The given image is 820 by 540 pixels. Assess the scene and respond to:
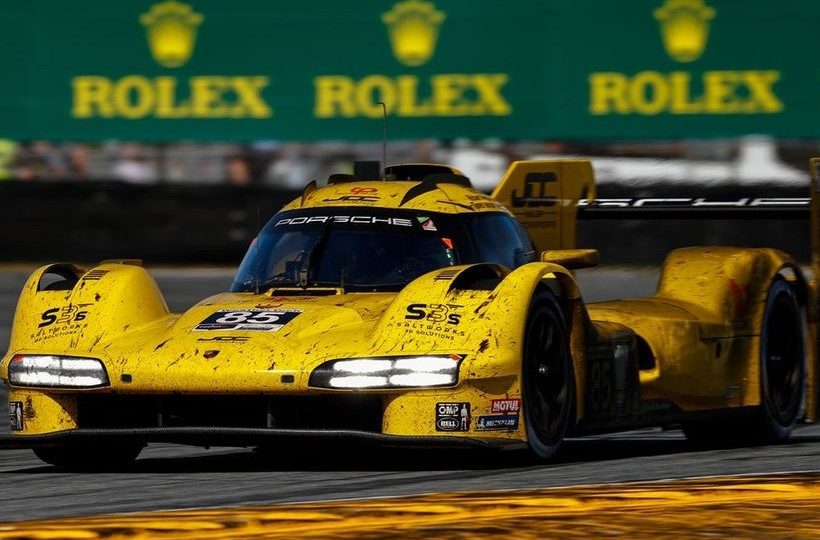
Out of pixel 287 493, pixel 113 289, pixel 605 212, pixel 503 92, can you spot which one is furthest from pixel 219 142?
pixel 287 493

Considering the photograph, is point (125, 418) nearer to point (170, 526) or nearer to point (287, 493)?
point (287, 493)

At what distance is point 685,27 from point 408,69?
8.35 ft

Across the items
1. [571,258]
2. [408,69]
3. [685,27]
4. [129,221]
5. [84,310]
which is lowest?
[84,310]

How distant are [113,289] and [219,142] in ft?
33.7

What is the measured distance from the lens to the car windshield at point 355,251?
8680 millimetres

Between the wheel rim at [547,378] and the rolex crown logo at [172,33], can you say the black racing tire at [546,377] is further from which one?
the rolex crown logo at [172,33]

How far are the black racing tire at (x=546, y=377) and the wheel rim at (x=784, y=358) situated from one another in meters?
2.14

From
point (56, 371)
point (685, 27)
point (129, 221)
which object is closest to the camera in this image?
point (56, 371)

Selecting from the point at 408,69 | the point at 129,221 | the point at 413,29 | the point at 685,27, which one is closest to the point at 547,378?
the point at 685,27

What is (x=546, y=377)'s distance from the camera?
814 centimetres

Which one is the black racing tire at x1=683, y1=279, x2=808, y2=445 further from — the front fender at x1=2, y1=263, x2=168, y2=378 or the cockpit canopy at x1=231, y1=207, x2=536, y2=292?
the front fender at x1=2, y1=263, x2=168, y2=378

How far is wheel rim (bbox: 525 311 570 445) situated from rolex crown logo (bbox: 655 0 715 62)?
9.87m

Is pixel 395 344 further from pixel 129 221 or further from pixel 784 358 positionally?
pixel 129 221

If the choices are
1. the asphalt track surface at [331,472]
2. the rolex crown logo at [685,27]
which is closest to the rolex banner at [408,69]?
the rolex crown logo at [685,27]
